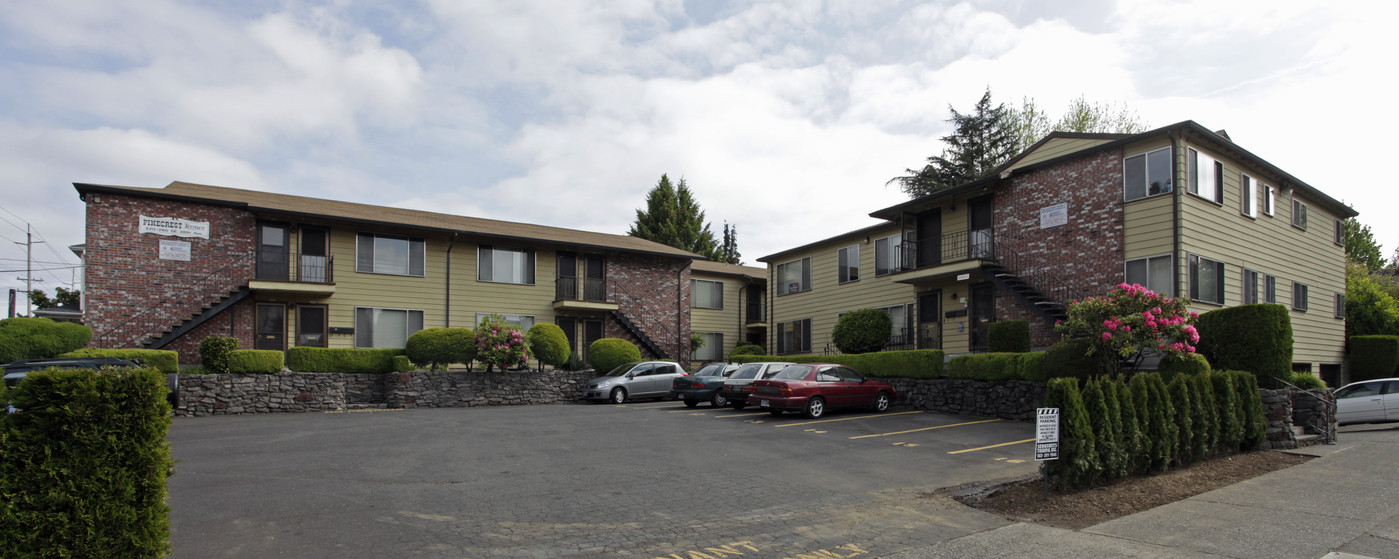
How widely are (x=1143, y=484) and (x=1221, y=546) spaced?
2867 mm

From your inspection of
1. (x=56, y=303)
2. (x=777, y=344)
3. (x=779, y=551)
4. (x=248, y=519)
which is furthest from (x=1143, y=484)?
(x=56, y=303)

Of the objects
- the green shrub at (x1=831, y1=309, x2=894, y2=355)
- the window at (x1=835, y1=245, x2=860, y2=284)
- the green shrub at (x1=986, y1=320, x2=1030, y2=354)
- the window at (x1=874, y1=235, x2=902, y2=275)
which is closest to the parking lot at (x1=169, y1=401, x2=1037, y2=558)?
the green shrub at (x1=986, y1=320, x2=1030, y2=354)

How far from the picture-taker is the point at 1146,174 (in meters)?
18.3

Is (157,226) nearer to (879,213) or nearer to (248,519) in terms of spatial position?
(248,519)

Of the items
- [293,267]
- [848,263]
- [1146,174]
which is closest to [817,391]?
[1146,174]

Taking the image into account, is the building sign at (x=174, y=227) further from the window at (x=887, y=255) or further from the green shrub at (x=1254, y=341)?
the green shrub at (x=1254, y=341)

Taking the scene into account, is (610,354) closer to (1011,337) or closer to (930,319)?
(930,319)

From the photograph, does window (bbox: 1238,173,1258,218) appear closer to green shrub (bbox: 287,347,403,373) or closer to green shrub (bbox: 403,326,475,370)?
green shrub (bbox: 403,326,475,370)

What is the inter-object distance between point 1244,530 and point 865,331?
59.5ft

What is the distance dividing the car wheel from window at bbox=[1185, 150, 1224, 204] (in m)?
8.58

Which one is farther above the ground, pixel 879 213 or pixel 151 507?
pixel 879 213

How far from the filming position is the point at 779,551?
6.72m

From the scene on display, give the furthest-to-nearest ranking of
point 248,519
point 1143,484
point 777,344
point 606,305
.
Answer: point 777,344 < point 606,305 < point 1143,484 < point 248,519

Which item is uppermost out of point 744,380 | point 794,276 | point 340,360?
point 794,276
